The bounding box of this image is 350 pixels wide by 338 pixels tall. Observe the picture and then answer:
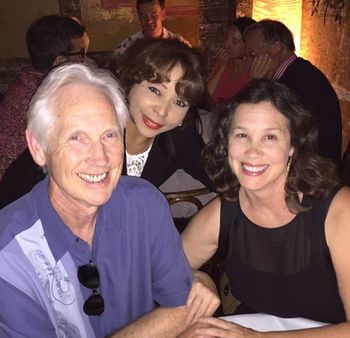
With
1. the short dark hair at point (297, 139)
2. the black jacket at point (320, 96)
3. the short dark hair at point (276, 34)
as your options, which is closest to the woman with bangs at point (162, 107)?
the short dark hair at point (297, 139)

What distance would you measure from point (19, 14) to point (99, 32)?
3.40ft

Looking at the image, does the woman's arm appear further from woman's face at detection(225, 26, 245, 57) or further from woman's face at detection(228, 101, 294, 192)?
woman's face at detection(225, 26, 245, 57)

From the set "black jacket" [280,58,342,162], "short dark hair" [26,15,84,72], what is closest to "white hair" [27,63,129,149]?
"short dark hair" [26,15,84,72]

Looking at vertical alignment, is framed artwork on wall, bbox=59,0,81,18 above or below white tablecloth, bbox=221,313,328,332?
above

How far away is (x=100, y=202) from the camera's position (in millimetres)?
1422

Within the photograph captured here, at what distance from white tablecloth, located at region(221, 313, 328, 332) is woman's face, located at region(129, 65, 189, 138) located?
1.04 metres

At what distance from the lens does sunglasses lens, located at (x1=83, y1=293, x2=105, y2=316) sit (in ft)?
4.81

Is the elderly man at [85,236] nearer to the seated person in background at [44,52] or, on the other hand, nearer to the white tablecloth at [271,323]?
the white tablecloth at [271,323]

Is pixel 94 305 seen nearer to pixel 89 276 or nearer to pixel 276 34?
pixel 89 276

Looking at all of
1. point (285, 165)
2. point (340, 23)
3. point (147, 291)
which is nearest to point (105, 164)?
point (147, 291)

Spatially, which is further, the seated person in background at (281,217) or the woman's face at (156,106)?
the woman's face at (156,106)

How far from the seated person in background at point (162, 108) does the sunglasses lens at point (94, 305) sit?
0.84 metres

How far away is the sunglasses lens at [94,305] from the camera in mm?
1467

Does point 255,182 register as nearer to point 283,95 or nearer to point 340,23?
point 283,95
